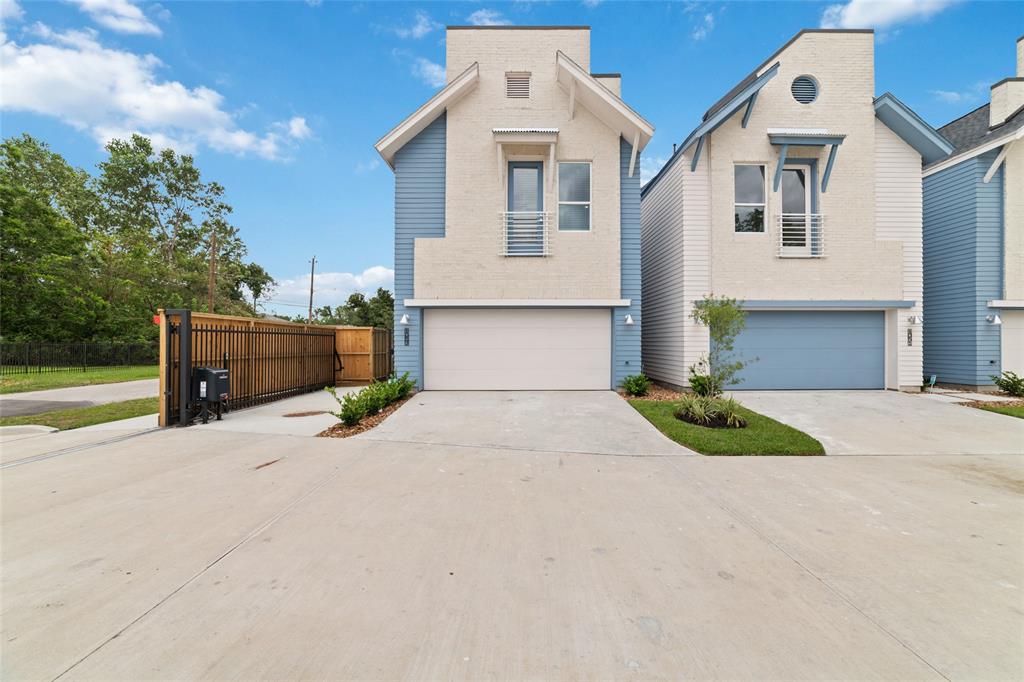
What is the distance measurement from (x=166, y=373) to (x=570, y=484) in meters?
7.12

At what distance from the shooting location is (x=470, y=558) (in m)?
2.86

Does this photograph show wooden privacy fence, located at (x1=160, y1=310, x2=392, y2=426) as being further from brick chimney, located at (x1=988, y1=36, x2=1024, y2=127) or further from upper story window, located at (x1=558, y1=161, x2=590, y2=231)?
brick chimney, located at (x1=988, y1=36, x2=1024, y2=127)

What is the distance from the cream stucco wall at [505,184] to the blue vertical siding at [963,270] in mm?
9484

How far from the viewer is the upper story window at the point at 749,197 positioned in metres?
10.4

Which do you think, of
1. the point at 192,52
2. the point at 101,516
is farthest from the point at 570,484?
the point at 192,52

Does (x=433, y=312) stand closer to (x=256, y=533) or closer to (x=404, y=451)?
(x=404, y=451)

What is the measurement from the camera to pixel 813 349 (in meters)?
10.4

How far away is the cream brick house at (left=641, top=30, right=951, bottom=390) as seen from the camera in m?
10.2

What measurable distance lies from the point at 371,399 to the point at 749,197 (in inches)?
412

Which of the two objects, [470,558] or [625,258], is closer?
[470,558]

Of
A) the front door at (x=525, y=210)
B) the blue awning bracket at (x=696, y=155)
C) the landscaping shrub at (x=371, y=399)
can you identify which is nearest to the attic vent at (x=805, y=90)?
the blue awning bracket at (x=696, y=155)

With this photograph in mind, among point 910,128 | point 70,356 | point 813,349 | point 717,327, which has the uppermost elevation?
point 910,128

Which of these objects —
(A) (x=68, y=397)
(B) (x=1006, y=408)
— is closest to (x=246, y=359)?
(A) (x=68, y=397)

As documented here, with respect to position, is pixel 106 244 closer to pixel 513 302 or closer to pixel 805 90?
pixel 513 302
